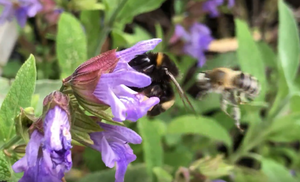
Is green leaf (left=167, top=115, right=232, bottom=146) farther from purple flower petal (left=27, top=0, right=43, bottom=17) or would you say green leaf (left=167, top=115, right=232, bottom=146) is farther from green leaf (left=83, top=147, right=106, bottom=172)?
purple flower petal (left=27, top=0, right=43, bottom=17)

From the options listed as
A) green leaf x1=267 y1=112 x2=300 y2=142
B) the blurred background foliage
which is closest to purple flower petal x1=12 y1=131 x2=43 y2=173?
the blurred background foliage

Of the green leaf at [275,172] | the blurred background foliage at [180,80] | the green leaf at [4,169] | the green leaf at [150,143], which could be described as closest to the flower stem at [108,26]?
the blurred background foliage at [180,80]

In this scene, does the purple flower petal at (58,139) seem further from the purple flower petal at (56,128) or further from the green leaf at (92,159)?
the green leaf at (92,159)

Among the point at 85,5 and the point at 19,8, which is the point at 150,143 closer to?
the point at 85,5

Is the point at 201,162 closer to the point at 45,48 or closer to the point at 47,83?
the point at 47,83

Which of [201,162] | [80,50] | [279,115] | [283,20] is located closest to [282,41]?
[283,20]

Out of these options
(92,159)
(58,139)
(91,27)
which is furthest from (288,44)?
(58,139)
